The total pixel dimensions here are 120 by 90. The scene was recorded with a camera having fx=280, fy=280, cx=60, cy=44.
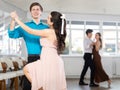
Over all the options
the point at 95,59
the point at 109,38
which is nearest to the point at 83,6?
the point at 109,38

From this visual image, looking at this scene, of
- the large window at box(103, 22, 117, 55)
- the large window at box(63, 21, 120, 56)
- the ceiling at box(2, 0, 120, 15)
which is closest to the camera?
the ceiling at box(2, 0, 120, 15)

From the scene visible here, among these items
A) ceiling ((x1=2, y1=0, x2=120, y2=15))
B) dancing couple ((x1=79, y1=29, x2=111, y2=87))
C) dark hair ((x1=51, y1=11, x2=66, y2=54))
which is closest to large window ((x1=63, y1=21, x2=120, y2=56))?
ceiling ((x1=2, y1=0, x2=120, y2=15))

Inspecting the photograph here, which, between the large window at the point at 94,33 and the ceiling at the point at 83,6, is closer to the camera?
the ceiling at the point at 83,6

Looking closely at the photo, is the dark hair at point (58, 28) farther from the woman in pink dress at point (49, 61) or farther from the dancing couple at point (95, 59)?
the dancing couple at point (95, 59)

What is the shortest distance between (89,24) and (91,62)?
3027mm

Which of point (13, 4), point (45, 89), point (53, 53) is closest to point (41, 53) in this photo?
point (53, 53)

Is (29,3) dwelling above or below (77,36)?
above

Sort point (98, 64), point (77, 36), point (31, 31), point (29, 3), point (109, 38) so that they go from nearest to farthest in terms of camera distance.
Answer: point (31, 31)
point (98, 64)
point (29, 3)
point (77, 36)
point (109, 38)

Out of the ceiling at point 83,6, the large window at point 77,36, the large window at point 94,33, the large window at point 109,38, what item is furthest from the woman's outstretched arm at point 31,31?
the large window at point 109,38

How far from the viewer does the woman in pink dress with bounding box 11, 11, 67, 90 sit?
2.76 meters

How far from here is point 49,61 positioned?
2834 mm

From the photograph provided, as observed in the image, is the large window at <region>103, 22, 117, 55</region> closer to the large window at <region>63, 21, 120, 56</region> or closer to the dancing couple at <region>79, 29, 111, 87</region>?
the large window at <region>63, 21, 120, 56</region>

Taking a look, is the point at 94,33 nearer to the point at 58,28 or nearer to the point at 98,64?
the point at 98,64

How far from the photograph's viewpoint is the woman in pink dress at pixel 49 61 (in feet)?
9.06
